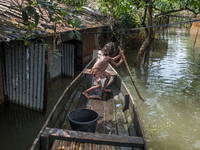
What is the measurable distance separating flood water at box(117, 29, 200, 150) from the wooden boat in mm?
1128

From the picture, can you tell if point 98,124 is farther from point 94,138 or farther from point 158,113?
point 158,113

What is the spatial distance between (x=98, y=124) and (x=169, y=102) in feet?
12.7

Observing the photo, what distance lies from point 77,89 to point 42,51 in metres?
1.40

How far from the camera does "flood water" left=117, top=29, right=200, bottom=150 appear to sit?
4.66 metres

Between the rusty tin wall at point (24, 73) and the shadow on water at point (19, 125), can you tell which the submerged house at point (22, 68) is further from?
the shadow on water at point (19, 125)

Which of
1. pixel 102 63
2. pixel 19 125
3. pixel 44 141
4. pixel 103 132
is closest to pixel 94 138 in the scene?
pixel 44 141

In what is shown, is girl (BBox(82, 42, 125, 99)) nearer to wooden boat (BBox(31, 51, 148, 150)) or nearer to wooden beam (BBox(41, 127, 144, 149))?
wooden boat (BBox(31, 51, 148, 150))

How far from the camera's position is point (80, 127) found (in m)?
3.08

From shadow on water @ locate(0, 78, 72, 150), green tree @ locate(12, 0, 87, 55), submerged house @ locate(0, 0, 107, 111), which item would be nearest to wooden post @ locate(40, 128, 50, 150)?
green tree @ locate(12, 0, 87, 55)

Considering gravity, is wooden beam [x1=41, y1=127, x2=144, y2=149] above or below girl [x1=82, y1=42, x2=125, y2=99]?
below

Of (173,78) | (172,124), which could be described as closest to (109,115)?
(172,124)

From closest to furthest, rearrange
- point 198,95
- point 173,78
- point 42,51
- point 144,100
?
1. point 42,51
2. point 144,100
3. point 198,95
4. point 173,78

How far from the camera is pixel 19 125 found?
4.84 metres

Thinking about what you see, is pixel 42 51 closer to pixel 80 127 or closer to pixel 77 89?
pixel 77 89
